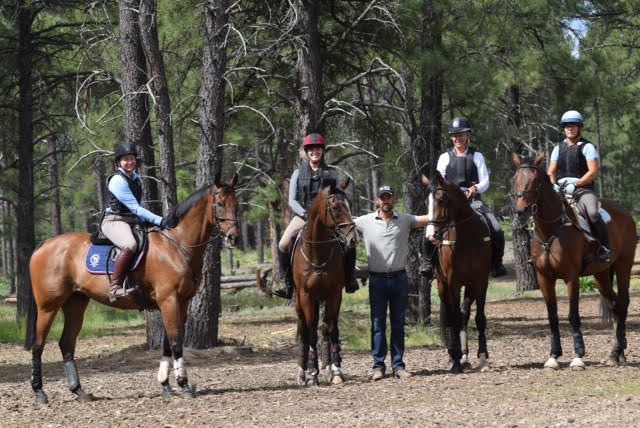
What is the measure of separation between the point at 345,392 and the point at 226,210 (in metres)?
2.28

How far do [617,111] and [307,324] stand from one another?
46.8 feet

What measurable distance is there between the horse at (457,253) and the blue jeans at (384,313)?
1.79 feet

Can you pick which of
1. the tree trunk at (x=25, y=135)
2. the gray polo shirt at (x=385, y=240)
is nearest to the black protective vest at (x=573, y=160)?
the gray polo shirt at (x=385, y=240)

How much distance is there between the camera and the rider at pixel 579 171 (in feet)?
39.1

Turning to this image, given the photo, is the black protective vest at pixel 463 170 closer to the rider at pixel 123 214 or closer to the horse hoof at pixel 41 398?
the rider at pixel 123 214

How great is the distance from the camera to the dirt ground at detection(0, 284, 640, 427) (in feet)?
28.9

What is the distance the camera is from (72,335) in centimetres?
1159

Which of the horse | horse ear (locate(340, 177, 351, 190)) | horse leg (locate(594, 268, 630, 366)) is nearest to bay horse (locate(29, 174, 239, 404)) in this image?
horse ear (locate(340, 177, 351, 190))

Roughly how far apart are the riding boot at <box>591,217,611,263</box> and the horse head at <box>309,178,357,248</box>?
10.9 feet

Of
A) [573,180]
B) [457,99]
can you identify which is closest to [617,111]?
[457,99]

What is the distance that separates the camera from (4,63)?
19.5m

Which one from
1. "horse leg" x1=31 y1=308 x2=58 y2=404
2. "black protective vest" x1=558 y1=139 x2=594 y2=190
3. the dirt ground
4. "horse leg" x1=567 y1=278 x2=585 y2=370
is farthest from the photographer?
"black protective vest" x1=558 y1=139 x2=594 y2=190

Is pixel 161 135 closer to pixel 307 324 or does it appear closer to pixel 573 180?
pixel 307 324

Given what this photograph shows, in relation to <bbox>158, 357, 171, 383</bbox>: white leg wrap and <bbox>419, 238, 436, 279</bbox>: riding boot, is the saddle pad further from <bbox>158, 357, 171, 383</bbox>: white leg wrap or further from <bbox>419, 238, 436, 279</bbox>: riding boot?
<bbox>419, 238, 436, 279</bbox>: riding boot
